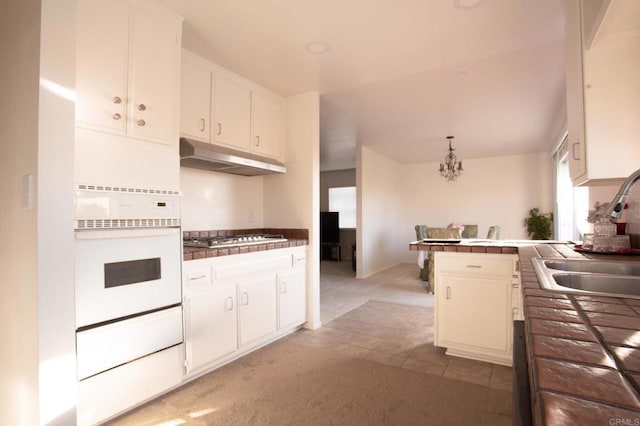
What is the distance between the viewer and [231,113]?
2875 mm

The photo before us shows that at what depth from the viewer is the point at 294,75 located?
2.94 m

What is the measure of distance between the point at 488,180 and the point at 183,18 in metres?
7.03

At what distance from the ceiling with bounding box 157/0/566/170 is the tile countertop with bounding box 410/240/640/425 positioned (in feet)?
6.17

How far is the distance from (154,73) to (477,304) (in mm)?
2694

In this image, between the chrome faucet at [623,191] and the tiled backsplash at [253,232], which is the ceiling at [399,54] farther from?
the tiled backsplash at [253,232]

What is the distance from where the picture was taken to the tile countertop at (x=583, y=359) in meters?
0.35

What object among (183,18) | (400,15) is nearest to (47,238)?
(183,18)

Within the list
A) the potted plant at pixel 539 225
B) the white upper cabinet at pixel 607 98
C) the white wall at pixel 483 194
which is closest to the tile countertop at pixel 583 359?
the white upper cabinet at pixel 607 98

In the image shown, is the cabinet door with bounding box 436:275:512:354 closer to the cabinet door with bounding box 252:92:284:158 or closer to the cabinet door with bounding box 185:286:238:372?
the cabinet door with bounding box 185:286:238:372

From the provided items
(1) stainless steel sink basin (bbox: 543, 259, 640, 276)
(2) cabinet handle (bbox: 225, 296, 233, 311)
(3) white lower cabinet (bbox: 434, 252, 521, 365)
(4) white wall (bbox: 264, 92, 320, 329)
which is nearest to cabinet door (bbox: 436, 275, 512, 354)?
(3) white lower cabinet (bbox: 434, 252, 521, 365)

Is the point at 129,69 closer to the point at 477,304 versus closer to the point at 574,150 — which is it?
the point at 574,150

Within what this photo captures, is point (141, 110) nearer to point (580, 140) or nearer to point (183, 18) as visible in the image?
point (183, 18)

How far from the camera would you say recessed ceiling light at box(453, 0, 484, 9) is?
1.92 meters

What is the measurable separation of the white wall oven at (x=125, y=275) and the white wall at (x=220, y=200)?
2.85ft
